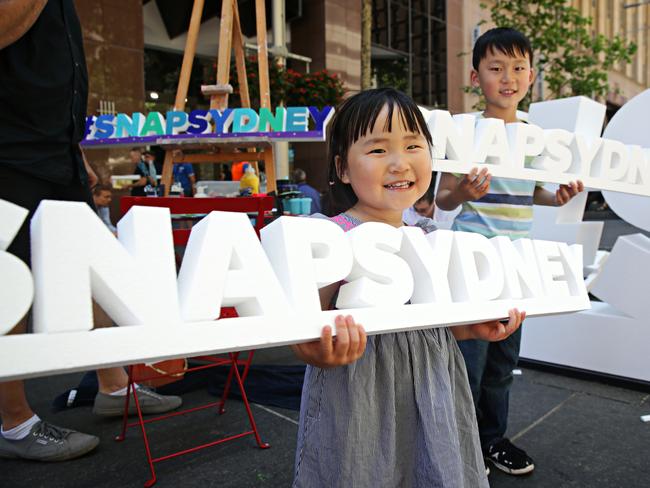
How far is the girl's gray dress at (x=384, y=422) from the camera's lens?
3.81ft

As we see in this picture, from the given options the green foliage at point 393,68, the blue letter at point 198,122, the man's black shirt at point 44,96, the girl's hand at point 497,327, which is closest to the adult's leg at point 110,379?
the man's black shirt at point 44,96

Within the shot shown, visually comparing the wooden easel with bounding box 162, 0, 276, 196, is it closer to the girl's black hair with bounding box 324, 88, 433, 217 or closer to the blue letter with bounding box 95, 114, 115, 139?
the blue letter with bounding box 95, 114, 115, 139

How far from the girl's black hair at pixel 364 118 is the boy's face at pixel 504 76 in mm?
838

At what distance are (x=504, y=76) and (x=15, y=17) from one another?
1.78 m

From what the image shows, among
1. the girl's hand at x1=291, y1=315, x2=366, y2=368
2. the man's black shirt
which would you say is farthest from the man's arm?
the girl's hand at x1=291, y1=315, x2=366, y2=368

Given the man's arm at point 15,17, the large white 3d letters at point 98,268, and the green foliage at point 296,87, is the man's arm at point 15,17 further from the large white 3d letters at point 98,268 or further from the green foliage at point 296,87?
the green foliage at point 296,87

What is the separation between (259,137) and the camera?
4457 mm

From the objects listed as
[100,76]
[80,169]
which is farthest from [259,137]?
[100,76]

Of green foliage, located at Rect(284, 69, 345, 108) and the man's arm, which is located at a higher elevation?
green foliage, located at Rect(284, 69, 345, 108)

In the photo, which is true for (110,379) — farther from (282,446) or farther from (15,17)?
(15,17)

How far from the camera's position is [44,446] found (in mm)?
2109

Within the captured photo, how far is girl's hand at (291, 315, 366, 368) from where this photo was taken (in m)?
1.05

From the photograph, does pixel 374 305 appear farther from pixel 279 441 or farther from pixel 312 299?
pixel 279 441

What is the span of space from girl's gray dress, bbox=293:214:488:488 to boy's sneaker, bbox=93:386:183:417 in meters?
1.61
